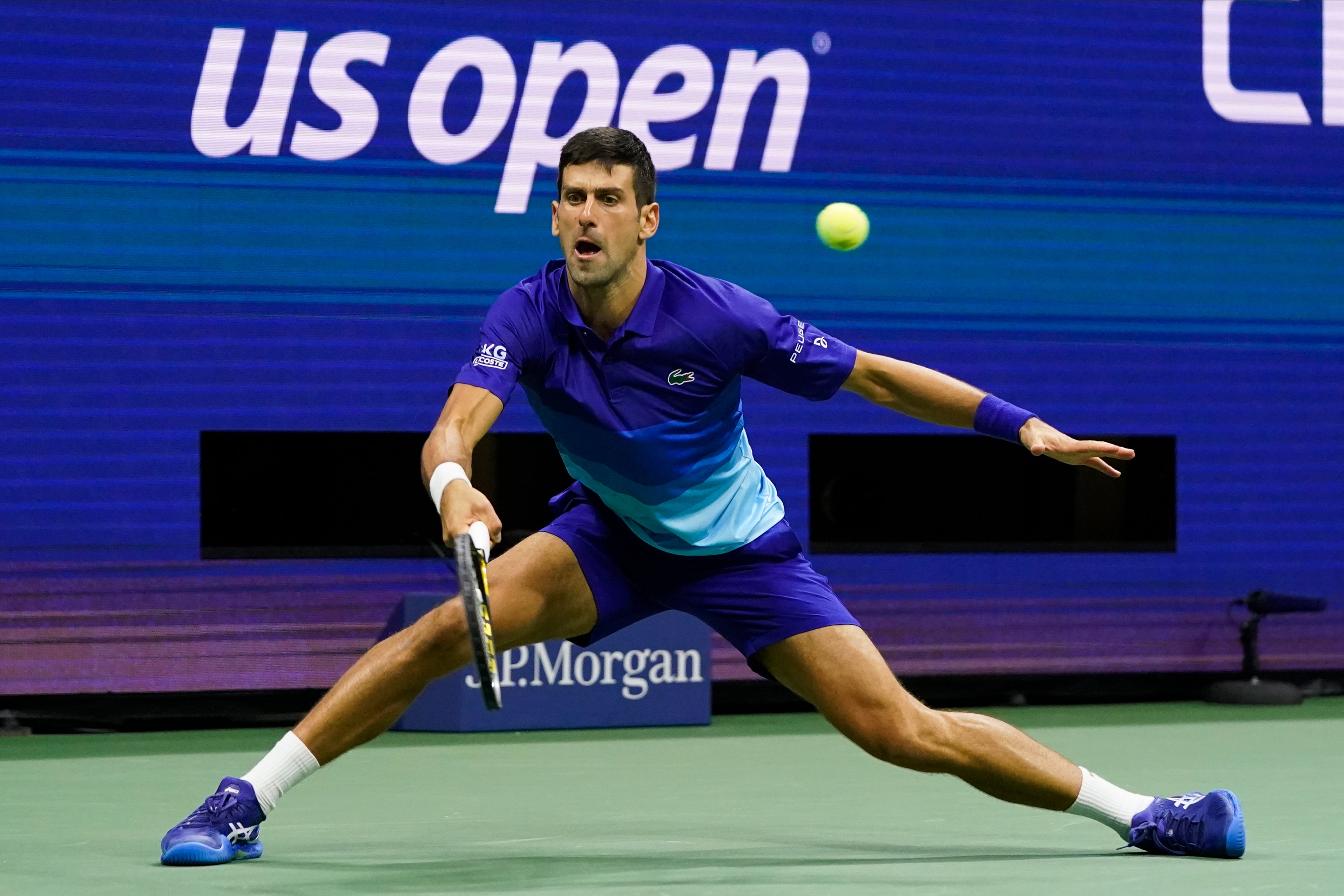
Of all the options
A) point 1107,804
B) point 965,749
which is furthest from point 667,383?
point 1107,804

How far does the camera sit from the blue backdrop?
9148 mm

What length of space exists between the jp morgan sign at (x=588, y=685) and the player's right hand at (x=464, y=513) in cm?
438

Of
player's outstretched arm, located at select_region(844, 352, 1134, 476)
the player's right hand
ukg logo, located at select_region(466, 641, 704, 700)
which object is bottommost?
ukg logo, located at select_region(466, 641, 704, 700)

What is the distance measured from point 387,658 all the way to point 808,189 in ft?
17.5

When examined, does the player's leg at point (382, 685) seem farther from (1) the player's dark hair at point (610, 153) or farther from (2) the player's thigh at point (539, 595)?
(1) the player's dark hair at point (610, 153)

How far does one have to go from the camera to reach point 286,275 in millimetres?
9375

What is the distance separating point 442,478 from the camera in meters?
4.61

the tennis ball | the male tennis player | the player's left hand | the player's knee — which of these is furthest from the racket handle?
the tennis ball

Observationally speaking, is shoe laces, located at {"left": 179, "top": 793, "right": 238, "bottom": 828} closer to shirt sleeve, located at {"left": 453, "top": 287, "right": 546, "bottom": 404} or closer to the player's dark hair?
shirt sleeve, located at {"left": 453, "top": 287, "right": 546, "bottom": 404}

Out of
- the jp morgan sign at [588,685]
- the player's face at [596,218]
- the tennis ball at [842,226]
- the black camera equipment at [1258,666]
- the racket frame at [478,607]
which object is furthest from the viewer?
the black camera equipment at [1258,666]

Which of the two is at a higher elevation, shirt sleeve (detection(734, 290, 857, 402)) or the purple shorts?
shirt sleeve (detection(734, 290, 857, 402))

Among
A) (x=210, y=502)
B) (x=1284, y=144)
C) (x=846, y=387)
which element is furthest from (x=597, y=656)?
(x=1284, y=144)

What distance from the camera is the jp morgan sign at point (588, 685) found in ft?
29.7

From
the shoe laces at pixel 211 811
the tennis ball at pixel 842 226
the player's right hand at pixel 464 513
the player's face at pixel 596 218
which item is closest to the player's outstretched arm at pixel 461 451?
the player's right hand at pixel 464 513
